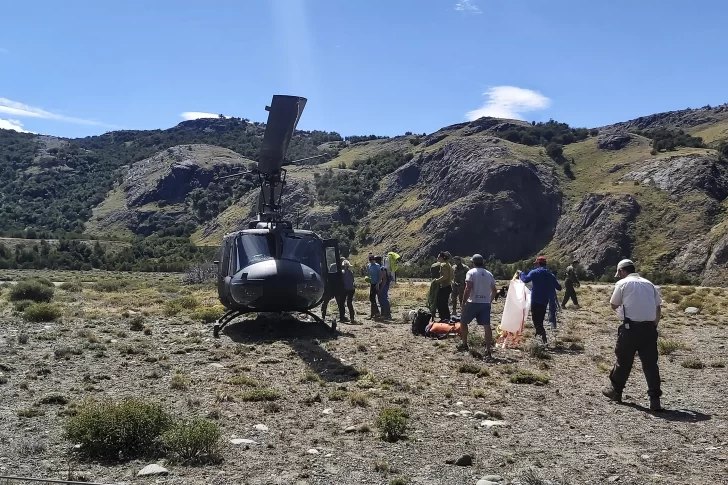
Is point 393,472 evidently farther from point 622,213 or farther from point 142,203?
point 142,203

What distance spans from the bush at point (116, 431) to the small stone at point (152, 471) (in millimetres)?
484

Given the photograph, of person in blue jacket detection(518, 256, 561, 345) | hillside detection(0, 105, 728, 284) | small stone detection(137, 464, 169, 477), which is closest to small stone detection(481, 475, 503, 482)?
small stone detection(137, 464, 169, 477)

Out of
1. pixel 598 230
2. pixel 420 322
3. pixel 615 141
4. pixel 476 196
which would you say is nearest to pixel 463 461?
pixel 420 322

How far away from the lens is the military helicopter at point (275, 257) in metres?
12.8

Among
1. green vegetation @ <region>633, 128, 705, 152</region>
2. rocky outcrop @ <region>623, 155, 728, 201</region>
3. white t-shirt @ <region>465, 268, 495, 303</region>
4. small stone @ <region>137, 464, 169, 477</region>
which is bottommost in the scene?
small stone @ <region>137, 464, 169, 477</region>

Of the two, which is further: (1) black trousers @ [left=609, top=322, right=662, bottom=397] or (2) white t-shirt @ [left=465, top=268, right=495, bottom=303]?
(2) white t-shirt @ [left=465, top=268, right=495, bottom=303]

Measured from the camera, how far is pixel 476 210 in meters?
68.9

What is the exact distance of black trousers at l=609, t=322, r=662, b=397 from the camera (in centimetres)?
816

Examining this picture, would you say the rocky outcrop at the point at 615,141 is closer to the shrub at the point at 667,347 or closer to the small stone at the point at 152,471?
the shrub at the point at 667,347

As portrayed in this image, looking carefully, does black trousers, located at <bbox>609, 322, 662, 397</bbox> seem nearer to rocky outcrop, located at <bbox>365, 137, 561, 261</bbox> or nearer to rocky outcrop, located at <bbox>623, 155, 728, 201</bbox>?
rocky outcrop, located at <bbox>623, 155, 728, 201</bbox>

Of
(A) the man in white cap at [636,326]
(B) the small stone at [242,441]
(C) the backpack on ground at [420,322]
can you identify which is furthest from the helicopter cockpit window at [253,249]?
(A) the man in white cap at [636,326]

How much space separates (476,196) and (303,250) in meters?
58.3

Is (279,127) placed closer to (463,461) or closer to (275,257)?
(275,257)

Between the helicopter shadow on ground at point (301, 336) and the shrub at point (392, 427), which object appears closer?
the shrub at point (392, 427)
